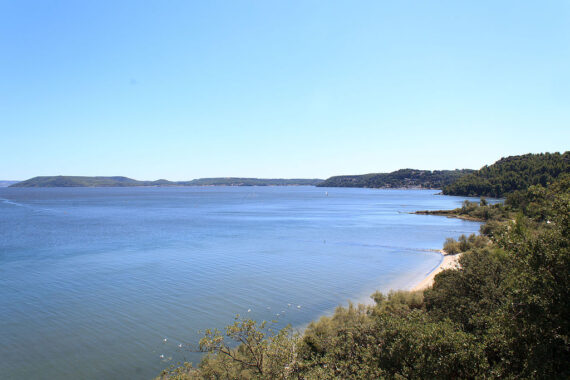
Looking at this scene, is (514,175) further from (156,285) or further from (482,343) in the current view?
(482,343)

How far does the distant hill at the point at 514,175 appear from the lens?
472 ft

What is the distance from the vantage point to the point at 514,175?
160 m

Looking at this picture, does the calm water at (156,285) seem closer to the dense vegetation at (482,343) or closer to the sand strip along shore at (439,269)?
the sand strip along shore at (439,269)

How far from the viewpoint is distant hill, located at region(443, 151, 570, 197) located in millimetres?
143875

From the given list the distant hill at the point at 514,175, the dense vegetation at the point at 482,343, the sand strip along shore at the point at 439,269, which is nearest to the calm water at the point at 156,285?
the sand strip along shore at the point at 439,269

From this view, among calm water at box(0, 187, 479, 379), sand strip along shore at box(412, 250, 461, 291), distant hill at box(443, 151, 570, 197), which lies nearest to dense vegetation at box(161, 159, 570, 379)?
calm water at box(0, 187, 479, 379)

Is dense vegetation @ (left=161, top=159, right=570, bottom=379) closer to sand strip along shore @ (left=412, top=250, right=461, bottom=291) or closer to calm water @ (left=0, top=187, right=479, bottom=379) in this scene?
calm water @ (left=0, top=187, right=479, bottom=379)

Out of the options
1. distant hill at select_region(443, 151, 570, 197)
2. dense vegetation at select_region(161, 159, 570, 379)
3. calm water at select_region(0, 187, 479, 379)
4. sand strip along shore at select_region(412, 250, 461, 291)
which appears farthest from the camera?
distant hill at select_region(443, 151, 570, 197)

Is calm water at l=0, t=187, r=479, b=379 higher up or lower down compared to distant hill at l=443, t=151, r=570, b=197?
lower down

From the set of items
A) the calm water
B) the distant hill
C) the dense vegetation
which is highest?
the distant hill

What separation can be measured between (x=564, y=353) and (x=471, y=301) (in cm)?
593

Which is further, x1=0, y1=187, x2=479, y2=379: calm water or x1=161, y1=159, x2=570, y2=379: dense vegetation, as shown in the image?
x1=0, y1=187, x2=479, y2=379: calm water

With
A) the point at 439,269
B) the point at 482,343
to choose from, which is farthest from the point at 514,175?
the point at 482,343

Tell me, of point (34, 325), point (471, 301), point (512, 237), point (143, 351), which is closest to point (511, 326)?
point (512, 237)
